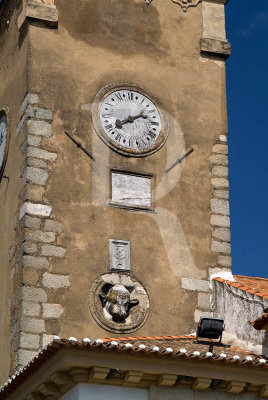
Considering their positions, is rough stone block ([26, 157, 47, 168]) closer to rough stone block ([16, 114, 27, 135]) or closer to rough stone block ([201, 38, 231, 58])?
rough stone block ([16, 114, 27, 135])

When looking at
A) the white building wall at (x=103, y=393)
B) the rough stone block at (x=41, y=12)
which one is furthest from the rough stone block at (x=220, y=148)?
the white building wall at (x=103, y=393)

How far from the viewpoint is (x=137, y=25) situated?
19.1 m

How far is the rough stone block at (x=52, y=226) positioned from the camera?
678 inches

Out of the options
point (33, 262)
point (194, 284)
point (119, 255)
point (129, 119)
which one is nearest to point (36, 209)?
point (33, 262)

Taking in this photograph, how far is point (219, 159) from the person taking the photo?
18.9 meters

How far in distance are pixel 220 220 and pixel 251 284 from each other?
1.42 m

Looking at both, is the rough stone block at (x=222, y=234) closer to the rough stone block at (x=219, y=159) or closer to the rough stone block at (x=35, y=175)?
the rough stone block at (x=219, y=159)

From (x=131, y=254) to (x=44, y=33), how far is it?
3.96 m

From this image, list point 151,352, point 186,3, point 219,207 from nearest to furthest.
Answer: point 151,352 → point 219,207 → point 186,3

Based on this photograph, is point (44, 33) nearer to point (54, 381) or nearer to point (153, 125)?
point (153, 125)

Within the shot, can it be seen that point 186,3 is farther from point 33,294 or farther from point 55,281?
point 33,294

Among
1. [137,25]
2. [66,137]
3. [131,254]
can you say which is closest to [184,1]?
[137,25]

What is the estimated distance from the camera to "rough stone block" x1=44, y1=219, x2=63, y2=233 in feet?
56.5

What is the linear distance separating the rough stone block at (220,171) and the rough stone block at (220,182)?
0.07 metres
